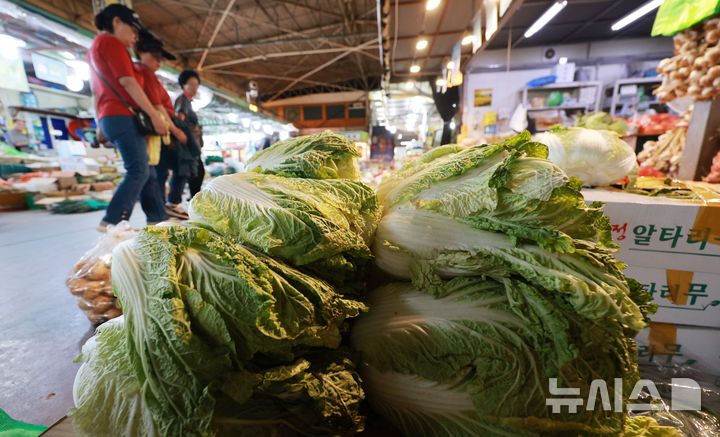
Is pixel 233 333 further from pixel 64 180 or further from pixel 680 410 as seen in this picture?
pixel 64 180

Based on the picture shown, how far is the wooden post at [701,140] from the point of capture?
2781 mm

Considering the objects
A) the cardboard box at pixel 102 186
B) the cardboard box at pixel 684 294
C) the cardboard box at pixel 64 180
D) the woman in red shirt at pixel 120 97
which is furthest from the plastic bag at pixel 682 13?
the cardboard box at pixel 102 186

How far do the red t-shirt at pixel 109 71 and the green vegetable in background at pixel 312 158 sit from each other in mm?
3161

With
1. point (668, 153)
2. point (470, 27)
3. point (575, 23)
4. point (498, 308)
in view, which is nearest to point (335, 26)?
point (470, 27)

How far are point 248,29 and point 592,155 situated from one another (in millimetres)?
13275

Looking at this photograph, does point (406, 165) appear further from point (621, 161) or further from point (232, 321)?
point (621, 161)

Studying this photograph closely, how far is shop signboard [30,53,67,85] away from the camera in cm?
719

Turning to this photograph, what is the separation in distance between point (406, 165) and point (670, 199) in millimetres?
1746

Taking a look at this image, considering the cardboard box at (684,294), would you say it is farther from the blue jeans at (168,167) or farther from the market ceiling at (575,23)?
the market ceiling at (575,23)

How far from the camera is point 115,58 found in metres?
3.27

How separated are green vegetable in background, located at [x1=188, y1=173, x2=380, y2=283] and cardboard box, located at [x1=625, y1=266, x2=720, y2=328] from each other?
1.98 meters

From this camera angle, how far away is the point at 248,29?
37.7 feet

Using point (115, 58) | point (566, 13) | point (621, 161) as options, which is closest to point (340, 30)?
point (566, 13)

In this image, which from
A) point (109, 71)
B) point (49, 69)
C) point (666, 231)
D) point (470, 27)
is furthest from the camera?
point (49, 69)
